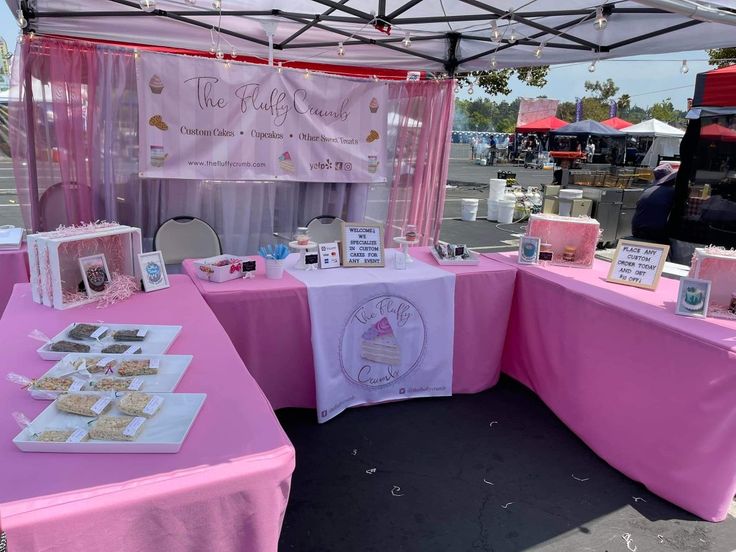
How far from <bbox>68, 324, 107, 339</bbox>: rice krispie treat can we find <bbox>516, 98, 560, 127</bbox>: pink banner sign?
38179 mm

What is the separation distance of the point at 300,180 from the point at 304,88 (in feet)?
2.26

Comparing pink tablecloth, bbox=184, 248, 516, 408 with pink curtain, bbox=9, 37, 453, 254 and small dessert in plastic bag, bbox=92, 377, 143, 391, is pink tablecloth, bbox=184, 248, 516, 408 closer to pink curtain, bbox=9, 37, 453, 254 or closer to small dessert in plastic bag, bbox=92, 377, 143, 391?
small dessert in plastic bag, bbox=92, 377, 143, 391

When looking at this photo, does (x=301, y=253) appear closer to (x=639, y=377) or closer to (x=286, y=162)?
(x=286, y=162)

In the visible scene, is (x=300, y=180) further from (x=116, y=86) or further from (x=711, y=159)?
(x=711, y=159)

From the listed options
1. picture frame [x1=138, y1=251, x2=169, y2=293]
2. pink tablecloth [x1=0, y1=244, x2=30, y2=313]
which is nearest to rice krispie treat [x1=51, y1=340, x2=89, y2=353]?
picture frame [x1=138, y1=251, x2=169, y2=293]

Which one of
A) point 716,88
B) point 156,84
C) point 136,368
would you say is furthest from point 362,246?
point 716,88

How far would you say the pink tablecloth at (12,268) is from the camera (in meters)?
2.64

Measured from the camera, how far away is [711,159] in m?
6.58

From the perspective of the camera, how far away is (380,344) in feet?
8.55

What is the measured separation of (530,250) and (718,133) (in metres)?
5.29

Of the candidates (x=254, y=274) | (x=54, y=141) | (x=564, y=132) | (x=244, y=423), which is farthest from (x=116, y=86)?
(x=564, y=132)

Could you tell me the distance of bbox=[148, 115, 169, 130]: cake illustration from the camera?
3336 mm

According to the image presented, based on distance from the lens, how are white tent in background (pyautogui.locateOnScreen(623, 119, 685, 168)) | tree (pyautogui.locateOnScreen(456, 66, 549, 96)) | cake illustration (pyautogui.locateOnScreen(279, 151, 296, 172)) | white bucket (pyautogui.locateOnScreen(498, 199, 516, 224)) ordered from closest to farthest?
cake illustration (pyautogui.locateOnScreen(279, 151, 296, 172)) → white bucket (pyautogui.locateOnScreen(498, 199, 516, 224)) → tree (pyautogui.locateOnScreen(456, 66, 549, 96)) → white tent in background (pyautogui.locateOnScreen(623, 119, 685, 168))

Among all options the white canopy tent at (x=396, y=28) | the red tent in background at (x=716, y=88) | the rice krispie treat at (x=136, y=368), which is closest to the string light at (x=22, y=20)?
the white canopy tent at (x=396, y=28)
